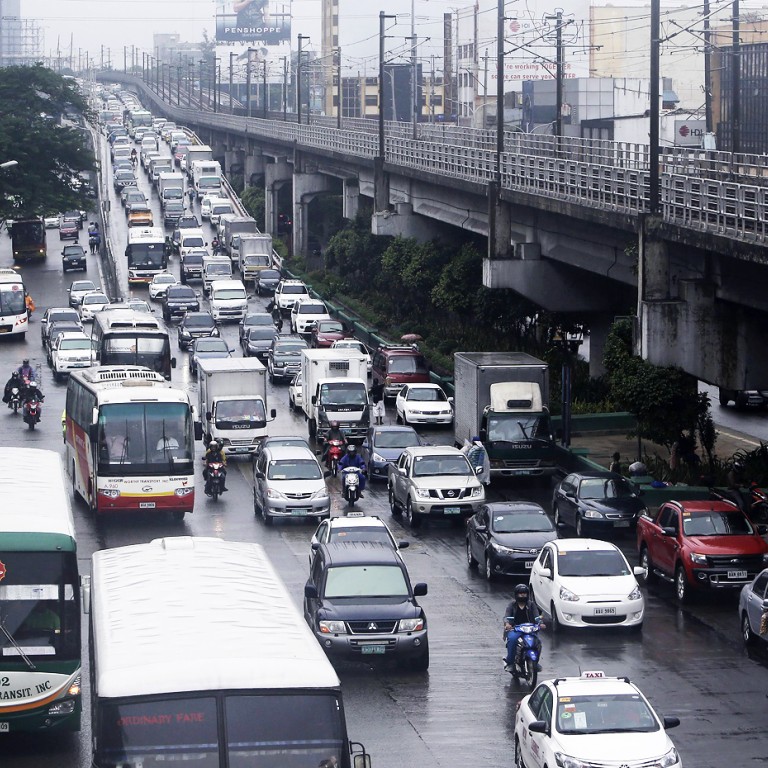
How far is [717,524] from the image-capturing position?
26844 mm

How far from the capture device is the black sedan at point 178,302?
69.8m

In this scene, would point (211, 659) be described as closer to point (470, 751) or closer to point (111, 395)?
point (470, 751)

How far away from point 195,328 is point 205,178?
207 ft

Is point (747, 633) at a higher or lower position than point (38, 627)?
lower

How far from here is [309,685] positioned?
1191 cm

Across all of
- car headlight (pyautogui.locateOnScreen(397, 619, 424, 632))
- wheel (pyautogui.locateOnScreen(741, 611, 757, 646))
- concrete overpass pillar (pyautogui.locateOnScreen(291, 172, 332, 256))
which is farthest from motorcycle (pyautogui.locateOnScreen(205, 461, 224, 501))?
concrete overpass pillar (pyautogui.locateOnScreen(291, 172, 332, 256))

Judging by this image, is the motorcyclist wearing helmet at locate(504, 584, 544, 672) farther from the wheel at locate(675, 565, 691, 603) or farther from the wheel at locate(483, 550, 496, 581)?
the wheel at locate(483, 550, 496, 581)

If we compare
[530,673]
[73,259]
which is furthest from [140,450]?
[73,259]

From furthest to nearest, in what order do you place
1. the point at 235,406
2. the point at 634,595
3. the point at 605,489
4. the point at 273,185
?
1. the point at 273,185
2. the point at 235,406
3. the point at 605,489
4. the point at 634,595

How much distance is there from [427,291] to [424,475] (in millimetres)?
30162

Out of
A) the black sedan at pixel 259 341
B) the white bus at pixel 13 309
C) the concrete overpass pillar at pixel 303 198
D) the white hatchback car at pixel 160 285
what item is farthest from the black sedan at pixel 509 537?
the concrete overpass pillar at pixel 303 198

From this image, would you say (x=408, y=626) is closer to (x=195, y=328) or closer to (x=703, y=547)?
(x=703, y=547)

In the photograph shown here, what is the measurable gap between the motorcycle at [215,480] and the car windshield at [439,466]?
5201mm

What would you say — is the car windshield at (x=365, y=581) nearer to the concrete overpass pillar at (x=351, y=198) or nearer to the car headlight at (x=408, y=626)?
the car headlight at (x=408, y=626)
